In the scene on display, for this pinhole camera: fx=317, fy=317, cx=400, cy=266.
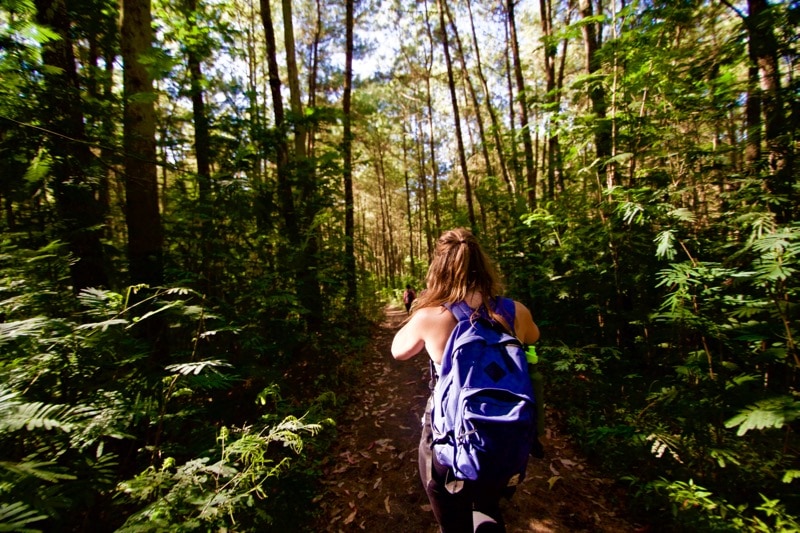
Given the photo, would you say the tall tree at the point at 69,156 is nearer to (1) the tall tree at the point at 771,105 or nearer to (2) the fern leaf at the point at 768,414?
(2) the fern leaf at the point at 768,414

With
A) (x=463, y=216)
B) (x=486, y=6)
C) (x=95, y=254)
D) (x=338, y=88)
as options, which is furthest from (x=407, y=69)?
(x=95, y=254)

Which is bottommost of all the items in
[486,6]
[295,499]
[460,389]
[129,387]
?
[295,499]

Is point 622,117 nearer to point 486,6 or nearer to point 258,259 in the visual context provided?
point 258,259

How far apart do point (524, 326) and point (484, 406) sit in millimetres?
709

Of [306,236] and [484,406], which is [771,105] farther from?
[306,236]

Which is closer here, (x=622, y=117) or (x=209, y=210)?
(x=622, y=117)

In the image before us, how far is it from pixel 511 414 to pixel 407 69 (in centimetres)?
2101

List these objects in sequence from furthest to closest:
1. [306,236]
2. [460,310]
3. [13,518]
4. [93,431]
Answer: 1. [306,236]
2. [93,431]
3. [460,310]
4. [13,518]

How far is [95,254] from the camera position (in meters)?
3.98

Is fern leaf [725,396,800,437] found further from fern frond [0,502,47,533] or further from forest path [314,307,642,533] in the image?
fern frond [0,502,47,533]

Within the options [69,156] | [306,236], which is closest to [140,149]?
[69,156]

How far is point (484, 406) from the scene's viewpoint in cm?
151

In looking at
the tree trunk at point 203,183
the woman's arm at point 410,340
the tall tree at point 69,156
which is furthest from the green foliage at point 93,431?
the tree trunk at point 203,183

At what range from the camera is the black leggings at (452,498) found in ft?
5.57
